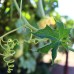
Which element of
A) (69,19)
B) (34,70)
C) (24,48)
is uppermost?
(69,19)

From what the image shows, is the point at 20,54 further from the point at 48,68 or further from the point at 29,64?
the point at 48,68

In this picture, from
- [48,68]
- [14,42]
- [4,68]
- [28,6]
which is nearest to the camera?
[14,42]

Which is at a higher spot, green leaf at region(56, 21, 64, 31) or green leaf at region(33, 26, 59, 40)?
green leaf at region(56, 21, 64, 31)

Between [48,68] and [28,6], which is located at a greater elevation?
[28,6]

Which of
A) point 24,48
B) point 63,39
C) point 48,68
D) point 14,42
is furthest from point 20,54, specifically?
point 63,39

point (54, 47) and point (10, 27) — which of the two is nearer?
point (54, 47)

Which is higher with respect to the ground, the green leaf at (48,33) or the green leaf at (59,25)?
the green leaf at (59,25)

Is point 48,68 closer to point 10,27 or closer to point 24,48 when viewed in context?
point 24,48

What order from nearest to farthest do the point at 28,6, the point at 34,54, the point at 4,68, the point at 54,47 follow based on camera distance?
the point at 54,47 < the point at 28,6 < the point at 4,68 < the point at 34,54

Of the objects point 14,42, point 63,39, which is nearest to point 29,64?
point 14,42
